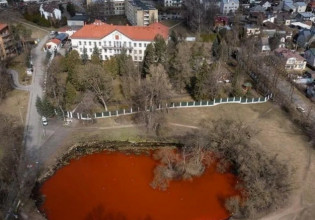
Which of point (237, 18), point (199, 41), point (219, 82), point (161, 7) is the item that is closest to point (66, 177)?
point (219, 82)

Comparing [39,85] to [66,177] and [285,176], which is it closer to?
[66,177]

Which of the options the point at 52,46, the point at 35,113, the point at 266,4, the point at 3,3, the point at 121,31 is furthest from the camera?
the point at 266,4

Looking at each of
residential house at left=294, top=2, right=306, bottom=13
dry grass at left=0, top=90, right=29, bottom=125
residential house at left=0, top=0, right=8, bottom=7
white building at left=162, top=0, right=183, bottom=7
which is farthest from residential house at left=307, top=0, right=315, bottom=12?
residential house at left=0, top=0, right=8, bottom=7

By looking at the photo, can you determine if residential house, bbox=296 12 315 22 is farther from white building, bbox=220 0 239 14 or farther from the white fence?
the white fence

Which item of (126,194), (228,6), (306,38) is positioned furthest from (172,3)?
(126,194)

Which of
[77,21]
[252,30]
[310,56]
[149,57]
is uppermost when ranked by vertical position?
[77,21]

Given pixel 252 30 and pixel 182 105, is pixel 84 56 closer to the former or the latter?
pixel 182 105
